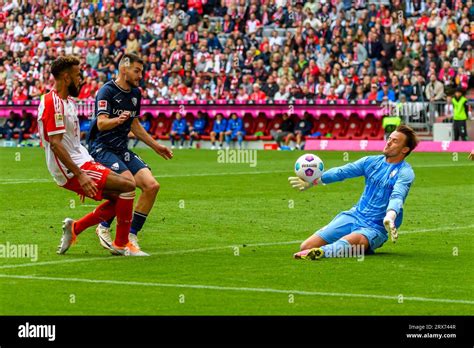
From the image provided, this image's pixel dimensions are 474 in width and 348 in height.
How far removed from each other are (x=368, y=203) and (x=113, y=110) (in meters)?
3.10

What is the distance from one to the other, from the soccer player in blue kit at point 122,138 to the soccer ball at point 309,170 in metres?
1.78

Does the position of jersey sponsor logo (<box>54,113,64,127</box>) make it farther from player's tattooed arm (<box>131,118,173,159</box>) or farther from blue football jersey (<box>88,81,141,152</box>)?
player's tattooed arm (<box>131,118,173,159</box>)

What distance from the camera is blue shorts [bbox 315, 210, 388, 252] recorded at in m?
13.1

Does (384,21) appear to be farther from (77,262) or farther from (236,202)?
(77,262)

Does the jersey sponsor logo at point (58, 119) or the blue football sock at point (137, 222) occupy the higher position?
the jersey sponsor logo at point (58, 119)

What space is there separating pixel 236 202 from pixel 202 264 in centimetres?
718

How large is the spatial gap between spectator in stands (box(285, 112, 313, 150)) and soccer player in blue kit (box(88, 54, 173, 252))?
79.3 feet

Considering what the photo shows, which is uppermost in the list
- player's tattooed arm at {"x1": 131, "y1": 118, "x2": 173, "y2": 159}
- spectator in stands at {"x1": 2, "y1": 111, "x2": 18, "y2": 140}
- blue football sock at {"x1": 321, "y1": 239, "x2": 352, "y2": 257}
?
player's tattooed arm at {"x1": 131, "y1": 118, "x2": 173, "y2": 159}

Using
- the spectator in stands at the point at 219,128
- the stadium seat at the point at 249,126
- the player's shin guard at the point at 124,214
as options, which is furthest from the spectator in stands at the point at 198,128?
the player's shin guard at the point at 124,214

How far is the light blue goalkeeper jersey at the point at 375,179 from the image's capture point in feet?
42.8

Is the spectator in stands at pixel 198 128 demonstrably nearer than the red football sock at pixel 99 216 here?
No

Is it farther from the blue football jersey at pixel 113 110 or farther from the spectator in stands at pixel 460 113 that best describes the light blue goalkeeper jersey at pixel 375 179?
the spectator in stands at pixel 460 113

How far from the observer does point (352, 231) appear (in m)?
13.1

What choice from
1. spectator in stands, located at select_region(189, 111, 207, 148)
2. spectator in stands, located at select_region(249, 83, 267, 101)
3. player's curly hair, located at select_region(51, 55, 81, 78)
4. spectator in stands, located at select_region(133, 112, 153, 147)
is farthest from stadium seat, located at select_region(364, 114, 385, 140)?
player's curly hair, located at select_region(51, 55, 81, 78)
